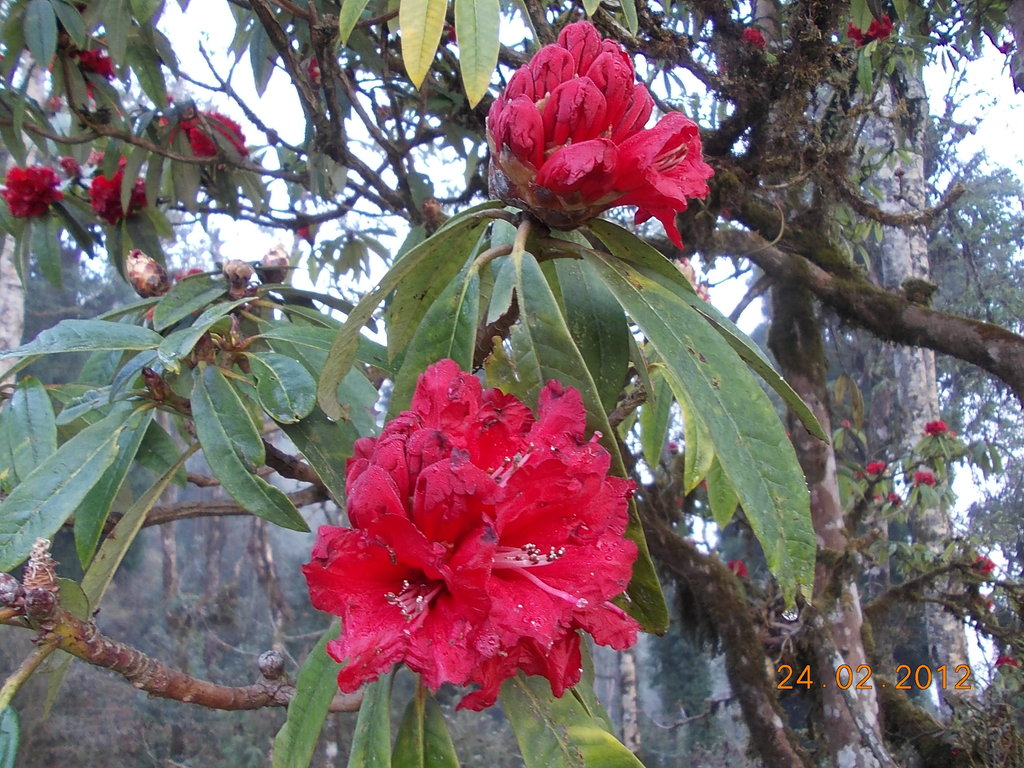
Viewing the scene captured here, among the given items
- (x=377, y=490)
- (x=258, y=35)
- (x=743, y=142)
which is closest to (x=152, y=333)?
(x=377, y=490)

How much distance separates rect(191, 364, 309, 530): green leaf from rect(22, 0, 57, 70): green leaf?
1279 millimetres

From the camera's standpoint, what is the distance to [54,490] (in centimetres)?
83

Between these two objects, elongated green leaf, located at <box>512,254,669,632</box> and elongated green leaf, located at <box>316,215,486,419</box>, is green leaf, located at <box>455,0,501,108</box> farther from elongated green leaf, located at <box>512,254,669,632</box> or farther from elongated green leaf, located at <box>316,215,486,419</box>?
elongated green leaf, located at <box>512,254,669,632</box>

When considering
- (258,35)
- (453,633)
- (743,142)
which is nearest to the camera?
(453,633)

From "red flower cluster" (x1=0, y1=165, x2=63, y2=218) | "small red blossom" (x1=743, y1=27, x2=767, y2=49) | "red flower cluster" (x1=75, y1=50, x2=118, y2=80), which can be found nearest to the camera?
"red flower cluster" (x1=0, y1=165, x2=63, y2=218)

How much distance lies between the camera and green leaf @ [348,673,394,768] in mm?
595

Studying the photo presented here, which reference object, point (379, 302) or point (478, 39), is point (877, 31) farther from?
point (379, 302)

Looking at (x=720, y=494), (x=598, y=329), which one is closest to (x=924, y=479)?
(x=720, y=494)

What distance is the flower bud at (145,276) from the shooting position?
1297 mm

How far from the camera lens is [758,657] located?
2697 mm

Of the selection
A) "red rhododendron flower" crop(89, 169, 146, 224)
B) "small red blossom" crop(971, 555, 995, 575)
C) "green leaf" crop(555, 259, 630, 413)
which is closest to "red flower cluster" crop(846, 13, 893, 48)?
"small red blossom" crop(971, 555, 995, 575)

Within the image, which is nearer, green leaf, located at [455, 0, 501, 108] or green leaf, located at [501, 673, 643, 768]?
green leaf, located at [501, 673, 643, 768]

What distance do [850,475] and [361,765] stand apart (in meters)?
4.45

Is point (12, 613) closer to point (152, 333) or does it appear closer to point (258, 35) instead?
point (152, 333)
